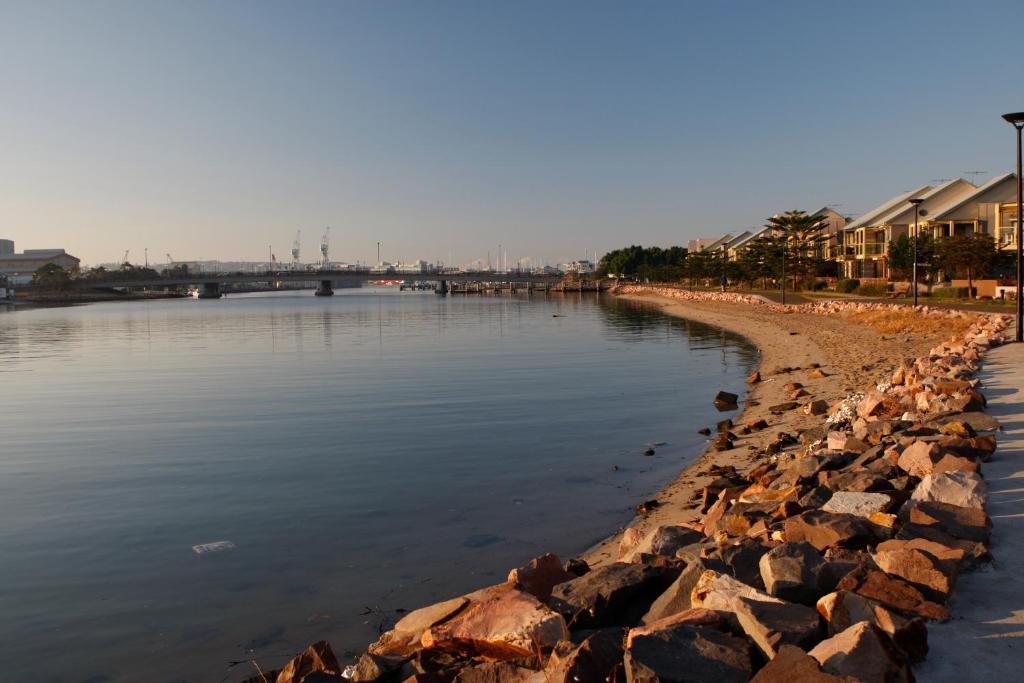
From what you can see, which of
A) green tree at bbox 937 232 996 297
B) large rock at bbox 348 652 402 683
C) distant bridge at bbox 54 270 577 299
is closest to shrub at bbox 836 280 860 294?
green tree at bbox 937 232 996 297

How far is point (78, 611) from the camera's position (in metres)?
8.30

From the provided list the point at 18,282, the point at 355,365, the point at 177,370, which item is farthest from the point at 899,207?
the point at 18,282

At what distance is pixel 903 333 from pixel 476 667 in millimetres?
30233

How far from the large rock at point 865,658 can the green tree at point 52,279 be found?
173696 mm

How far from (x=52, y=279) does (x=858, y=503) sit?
178200 mm

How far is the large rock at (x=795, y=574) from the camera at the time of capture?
16.5ft

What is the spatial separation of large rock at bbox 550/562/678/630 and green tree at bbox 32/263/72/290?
172 metres

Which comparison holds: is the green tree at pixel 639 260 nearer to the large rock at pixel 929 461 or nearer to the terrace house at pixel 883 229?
the terrace house at pixel 883 229

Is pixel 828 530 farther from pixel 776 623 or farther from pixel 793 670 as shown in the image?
pixel 793 670

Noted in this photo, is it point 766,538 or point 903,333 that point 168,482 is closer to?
point 766,538

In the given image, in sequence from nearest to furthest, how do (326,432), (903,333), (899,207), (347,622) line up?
(347,622) < (326,432) < (903,333) < (899,207)

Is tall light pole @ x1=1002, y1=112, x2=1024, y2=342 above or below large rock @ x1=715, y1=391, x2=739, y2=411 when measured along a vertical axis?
above

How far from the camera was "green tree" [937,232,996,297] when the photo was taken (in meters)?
44.0

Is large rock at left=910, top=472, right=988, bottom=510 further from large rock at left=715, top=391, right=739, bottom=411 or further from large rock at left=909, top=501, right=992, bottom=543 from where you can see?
large rock at left=715, top=391, right=739, bottom=411
